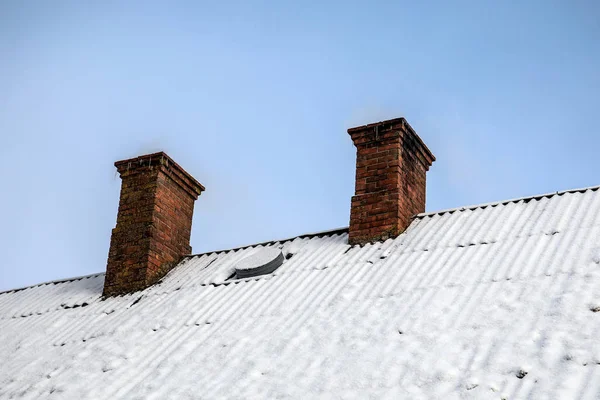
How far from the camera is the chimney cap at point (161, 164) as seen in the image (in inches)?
418

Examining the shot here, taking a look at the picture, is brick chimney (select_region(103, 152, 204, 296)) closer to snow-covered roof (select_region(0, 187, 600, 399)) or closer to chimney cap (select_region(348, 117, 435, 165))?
snow-covered roof (select_region(0, 187, 600, 399))

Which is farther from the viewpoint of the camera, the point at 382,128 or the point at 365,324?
the point at 382,128

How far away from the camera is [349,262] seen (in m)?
8.14

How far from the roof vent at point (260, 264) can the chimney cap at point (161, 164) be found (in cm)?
228

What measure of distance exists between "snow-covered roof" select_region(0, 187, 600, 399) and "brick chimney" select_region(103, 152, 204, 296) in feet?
1.33

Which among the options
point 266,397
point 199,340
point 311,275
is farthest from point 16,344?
point 266,397

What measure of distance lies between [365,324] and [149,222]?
446cm

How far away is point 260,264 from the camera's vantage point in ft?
28.2

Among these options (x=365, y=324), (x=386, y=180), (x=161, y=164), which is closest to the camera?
(x=365, y=324)

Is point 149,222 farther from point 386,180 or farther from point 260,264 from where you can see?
point 386,180

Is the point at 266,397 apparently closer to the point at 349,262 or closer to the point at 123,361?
the point at 123,361

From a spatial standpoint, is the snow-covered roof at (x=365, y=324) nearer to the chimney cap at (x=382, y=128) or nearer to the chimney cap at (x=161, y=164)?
the chimney cap at (x=382, y=128)

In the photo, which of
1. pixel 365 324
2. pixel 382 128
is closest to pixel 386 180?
pixel 382 128

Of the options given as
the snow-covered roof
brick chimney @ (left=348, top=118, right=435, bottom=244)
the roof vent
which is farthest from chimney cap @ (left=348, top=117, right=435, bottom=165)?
the roof vent
